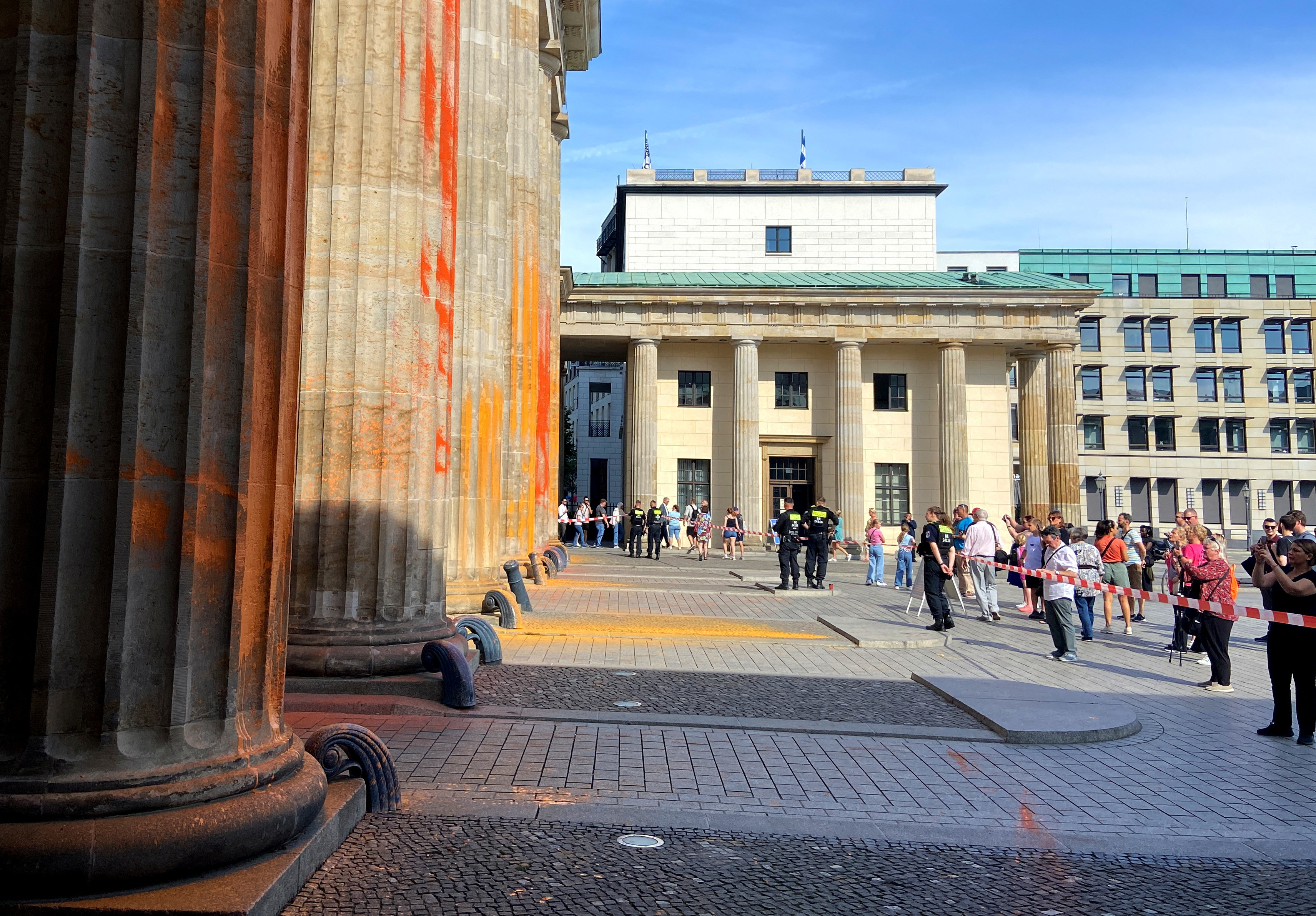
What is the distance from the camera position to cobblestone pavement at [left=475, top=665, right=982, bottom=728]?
801 centimetres

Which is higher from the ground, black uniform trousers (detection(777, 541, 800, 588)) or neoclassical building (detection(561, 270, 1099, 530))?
neoclassical building (detection(561, 270, 1099, 530))

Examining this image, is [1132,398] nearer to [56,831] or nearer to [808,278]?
[808,278]

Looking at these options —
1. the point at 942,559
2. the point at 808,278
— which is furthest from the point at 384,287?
the point at 808,278

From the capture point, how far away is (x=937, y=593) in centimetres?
1418

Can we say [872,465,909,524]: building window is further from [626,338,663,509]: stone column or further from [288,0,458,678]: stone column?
[288,0,458,678]: stone column

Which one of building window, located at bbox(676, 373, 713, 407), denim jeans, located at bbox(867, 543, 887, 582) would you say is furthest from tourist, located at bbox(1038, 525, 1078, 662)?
building window, located at bbox(676, 373, 713, 407)

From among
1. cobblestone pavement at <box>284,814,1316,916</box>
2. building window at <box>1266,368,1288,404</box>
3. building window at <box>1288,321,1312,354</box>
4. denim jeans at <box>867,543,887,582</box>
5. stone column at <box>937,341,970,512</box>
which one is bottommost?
cobblestone pavement at <box>284,814,1316,916</box>

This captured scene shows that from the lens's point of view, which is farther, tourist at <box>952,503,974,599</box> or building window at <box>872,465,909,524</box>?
building window at <box>872,465,909,524</box>

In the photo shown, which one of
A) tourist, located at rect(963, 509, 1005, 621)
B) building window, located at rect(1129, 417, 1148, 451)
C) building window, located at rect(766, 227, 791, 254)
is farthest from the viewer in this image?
building window, located at rect(1129, 417, 1148, 451)

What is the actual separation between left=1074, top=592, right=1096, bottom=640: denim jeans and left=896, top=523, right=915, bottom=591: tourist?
8.12 metres

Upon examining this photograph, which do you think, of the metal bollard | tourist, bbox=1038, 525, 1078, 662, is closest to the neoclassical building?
the metal bollard

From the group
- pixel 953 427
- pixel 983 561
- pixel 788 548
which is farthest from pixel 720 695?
pixel 953 427

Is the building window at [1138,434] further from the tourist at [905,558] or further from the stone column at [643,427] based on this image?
the tourist at [905,558]

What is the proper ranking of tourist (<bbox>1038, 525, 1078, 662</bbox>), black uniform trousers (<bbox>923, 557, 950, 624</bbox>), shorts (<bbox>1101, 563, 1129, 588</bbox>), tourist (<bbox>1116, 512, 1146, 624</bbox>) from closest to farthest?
tourist (<bbox>1038, 525, 1078, 662</bbox>) < black uniform trousers (<bbox>923, 557, 950, 624</bbox>) < shorts (<bbox>1101, 563, 1129, 588</bbox>) < tourist (<bbox>1116, 512, 1146, 624</bbox>)
